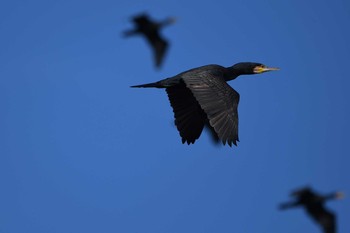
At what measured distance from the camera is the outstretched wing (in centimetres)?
1764

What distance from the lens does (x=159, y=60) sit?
Result: 1631cm

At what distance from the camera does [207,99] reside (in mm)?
15180

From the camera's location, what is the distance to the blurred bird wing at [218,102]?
1478 centimetres

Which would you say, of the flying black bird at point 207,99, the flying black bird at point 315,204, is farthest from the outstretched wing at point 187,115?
the flying black bird at point 315,204

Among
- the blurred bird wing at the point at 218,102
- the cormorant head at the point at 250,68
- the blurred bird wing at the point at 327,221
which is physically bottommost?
the blurred bird wing at the point at 327,221

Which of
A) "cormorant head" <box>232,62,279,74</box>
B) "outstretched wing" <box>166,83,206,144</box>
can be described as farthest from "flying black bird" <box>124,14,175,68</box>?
"cormorant head" <box>232,62,279,74</box>

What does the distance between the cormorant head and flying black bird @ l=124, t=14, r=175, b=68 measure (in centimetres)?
232

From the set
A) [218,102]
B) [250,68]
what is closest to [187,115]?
[250,68]

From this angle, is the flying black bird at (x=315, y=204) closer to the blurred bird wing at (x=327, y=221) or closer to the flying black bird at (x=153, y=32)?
the blurred bird wing at (x=327, y=221)

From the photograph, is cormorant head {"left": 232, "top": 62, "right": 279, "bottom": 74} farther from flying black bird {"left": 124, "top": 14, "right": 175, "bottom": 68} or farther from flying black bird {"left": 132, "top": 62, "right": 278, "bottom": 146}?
flying black bird {"left": 124, "top": 14, "right": 175, "bottom": 68}

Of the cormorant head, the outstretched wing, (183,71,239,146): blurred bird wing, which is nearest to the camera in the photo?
(183,71,239,146): blurred bird wing

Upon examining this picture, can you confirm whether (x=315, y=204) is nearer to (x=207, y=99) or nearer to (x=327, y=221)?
(x=327, y=221)

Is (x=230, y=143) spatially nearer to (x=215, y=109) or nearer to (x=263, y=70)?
(x=215, y=109)

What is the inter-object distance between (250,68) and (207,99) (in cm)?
346
